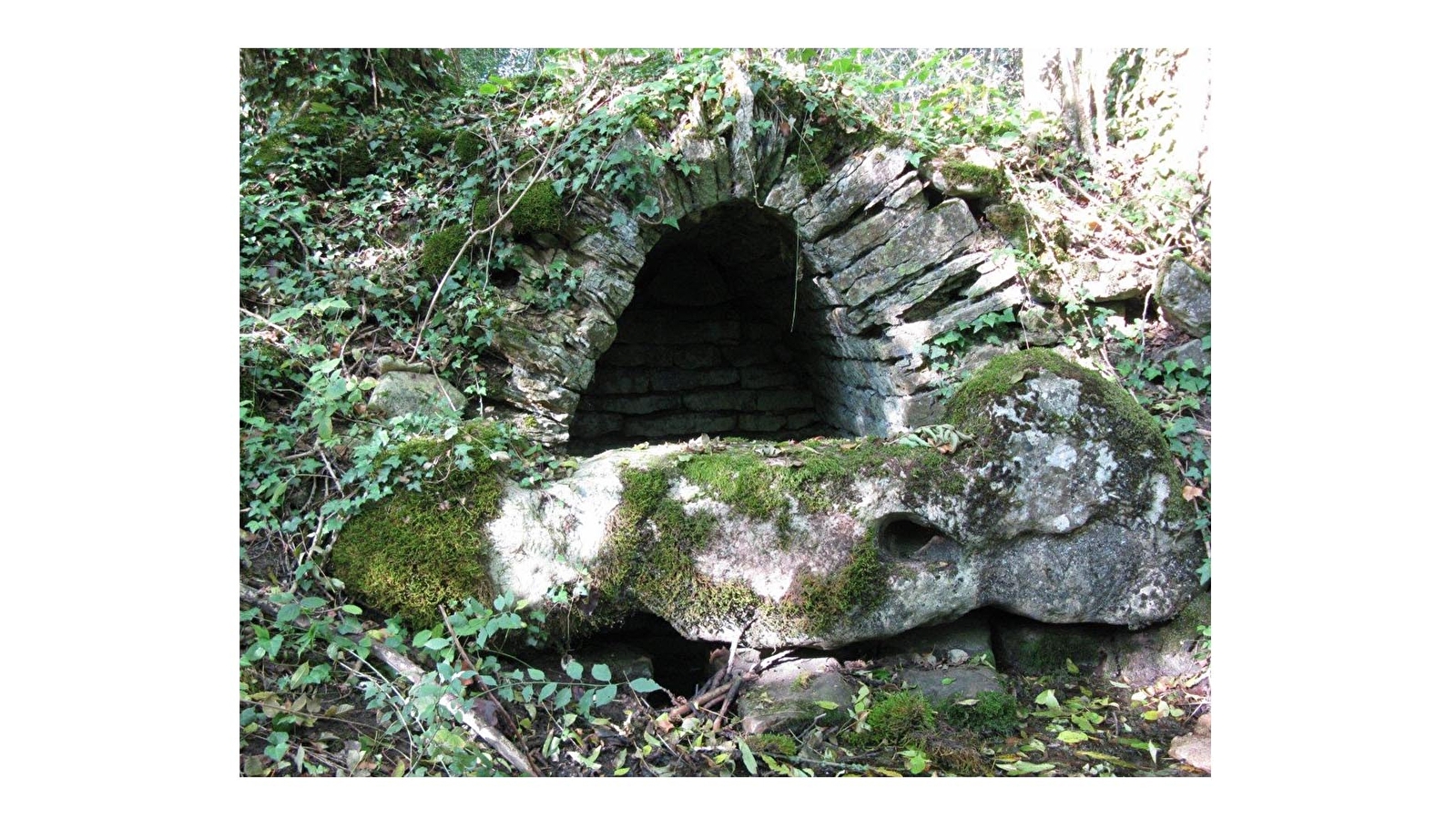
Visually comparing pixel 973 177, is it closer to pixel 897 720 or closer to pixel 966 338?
pixel 966 338

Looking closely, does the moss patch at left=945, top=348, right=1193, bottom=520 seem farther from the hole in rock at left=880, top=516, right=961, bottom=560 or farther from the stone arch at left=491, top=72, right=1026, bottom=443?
the stone arch at left=491, top=72, right=1026, bottom=443

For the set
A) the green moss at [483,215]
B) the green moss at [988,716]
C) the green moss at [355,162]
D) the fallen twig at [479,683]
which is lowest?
the green moss at [988,716]

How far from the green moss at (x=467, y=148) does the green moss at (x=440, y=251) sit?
71 centimetres

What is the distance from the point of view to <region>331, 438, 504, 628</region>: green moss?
9.27 ft

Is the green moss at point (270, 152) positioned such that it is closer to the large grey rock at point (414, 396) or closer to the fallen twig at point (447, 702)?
the large grey rock at point (414, 396)

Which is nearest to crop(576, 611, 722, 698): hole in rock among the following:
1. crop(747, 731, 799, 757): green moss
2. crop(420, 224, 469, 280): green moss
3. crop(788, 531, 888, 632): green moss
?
crop(788, 531, 888, 632): green moss

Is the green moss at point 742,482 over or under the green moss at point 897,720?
over

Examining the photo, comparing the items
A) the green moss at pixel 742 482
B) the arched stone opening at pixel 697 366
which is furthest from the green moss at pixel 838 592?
the arched stone opening at pixel 697 366

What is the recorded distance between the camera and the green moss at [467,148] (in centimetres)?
446

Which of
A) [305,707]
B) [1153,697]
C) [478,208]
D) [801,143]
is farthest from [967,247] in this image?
[305,707]

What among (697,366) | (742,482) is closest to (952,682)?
(742,482)

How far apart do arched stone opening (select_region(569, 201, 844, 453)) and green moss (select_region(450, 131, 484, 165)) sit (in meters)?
1.66

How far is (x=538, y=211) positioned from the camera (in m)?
4.00

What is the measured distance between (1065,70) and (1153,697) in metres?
4.26
